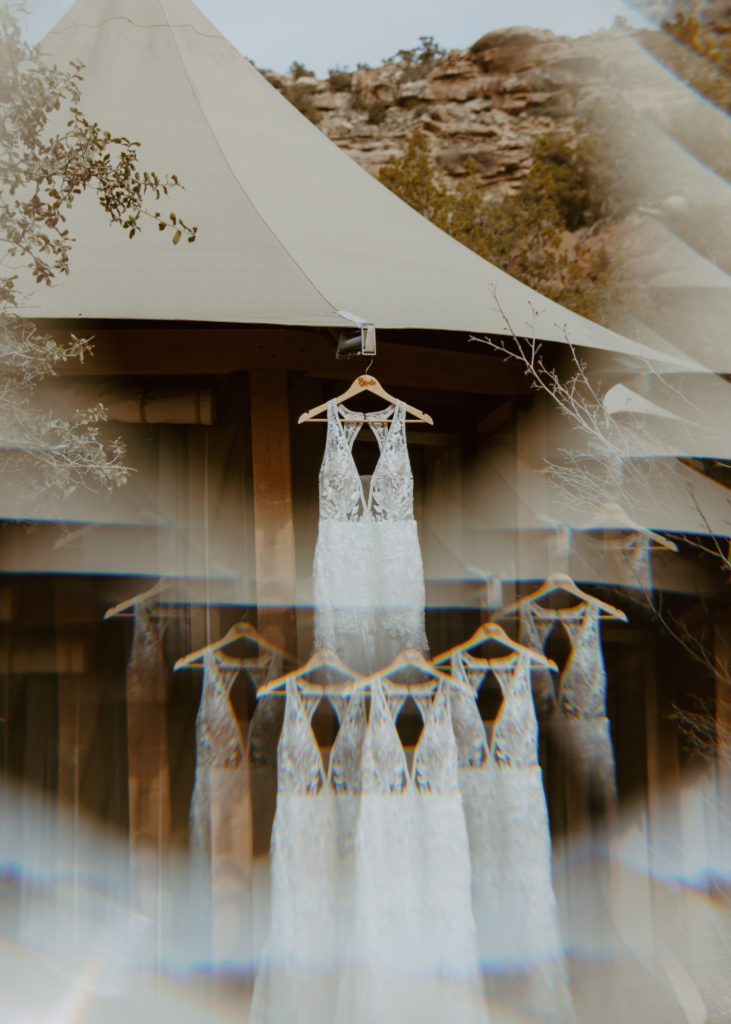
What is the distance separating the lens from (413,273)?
11.7 ft

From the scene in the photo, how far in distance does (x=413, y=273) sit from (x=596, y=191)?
11964 mm

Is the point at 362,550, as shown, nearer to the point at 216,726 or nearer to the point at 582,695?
the point at 216,726

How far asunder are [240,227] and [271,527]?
1.17 metres

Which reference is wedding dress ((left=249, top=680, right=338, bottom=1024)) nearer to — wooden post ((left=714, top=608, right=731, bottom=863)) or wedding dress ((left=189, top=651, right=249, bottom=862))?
wedding dress ((left=189, top=651, right=249, bottom=862))

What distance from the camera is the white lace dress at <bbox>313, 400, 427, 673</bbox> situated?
117 inches

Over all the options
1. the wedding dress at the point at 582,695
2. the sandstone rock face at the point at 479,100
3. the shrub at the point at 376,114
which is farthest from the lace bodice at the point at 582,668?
the shrub at the point at 376,114

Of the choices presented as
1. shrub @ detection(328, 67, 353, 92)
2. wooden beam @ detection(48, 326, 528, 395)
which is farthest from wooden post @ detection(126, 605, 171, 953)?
shrub @ detection(328, 67, 353, 92)

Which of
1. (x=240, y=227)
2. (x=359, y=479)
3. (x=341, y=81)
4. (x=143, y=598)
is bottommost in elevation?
(x=143, y=598)

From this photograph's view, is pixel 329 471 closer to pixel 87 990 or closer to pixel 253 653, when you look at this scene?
pixel 253 653

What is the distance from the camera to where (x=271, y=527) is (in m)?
3.12

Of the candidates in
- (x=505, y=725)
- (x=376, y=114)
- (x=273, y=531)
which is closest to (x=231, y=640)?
(x=273, y=531)

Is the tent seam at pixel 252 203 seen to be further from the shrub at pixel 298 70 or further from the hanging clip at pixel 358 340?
the shrub at pixel 298 70

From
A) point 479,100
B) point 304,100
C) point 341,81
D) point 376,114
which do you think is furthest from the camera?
point 341,81

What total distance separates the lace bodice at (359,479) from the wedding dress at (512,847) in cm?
59
